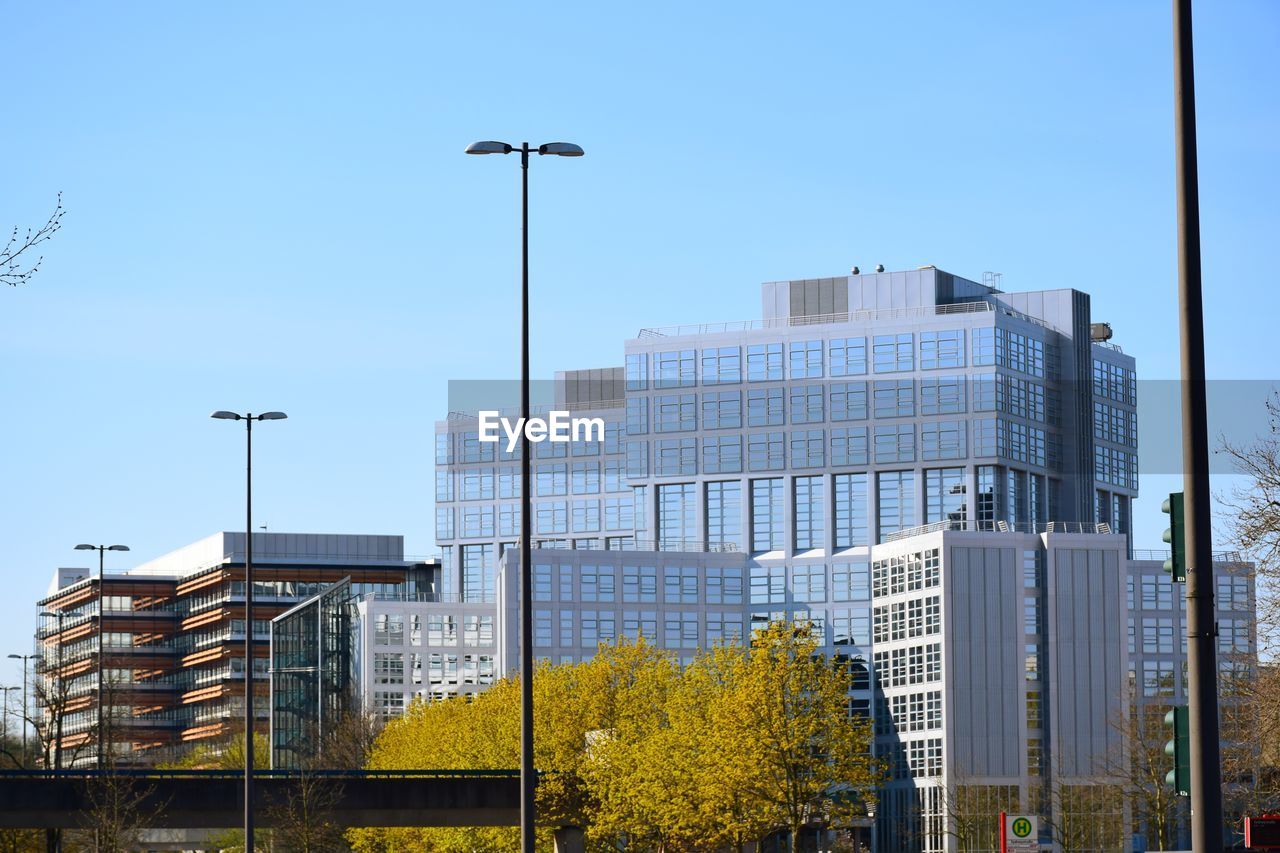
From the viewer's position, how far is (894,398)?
169m

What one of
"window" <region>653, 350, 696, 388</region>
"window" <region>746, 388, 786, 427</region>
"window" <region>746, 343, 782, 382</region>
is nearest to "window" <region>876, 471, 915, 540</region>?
"window" <region>746, 388, 786, 427</region>

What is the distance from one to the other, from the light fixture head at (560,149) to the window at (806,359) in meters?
131

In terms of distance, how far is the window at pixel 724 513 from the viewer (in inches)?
6954

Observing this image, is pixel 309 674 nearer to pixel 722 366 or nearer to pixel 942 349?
pixel 722 366

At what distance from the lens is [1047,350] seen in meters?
174

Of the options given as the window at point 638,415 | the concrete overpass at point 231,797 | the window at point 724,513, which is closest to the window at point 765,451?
the window at point 724,513

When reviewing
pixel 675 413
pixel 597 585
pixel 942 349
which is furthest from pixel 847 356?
pixel 597 585

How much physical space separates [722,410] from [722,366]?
3614mm

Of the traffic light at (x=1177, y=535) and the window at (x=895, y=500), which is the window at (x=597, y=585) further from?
the traffic light at (x=1177, y=535)

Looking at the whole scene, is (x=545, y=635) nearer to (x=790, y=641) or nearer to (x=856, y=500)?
(x=856, y=500)

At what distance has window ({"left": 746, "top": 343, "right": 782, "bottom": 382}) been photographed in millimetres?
172625

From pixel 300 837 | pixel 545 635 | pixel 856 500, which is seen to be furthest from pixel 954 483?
pixel 300 837

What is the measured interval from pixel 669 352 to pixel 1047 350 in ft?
99.7

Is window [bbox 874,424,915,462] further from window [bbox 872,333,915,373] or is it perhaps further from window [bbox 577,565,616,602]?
window [bbox 577,565,616,602]
